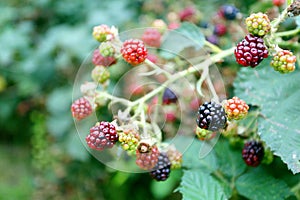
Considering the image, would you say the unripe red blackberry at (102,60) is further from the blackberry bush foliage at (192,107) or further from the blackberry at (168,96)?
the blackberry at (168,96)

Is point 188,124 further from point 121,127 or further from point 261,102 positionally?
point 121,127

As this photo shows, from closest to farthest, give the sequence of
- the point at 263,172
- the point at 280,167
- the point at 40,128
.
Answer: the point at 263,172, the point at 280,167, the point at 40,128

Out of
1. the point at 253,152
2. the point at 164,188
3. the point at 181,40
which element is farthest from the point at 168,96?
the point at 164,188

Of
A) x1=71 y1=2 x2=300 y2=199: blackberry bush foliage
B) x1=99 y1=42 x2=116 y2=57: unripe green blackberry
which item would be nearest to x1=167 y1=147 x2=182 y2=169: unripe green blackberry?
x1=71 y1=2 x2=300 y2=199: blackberry bush foliage

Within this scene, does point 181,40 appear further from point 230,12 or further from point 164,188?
point 164,188

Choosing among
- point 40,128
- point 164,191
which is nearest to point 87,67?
point 164,191

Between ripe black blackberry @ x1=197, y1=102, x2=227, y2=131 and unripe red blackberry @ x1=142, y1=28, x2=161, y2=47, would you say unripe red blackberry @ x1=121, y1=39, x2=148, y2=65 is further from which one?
unripe red blackberry @ x1=142, y1=28, x2=161, y2=47
